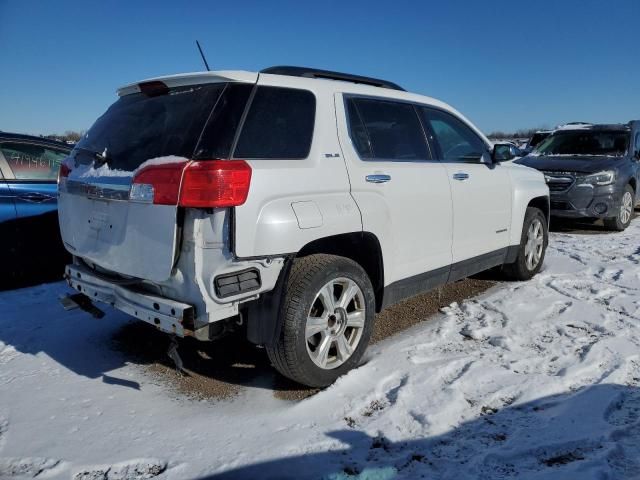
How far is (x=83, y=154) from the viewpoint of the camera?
3281mm

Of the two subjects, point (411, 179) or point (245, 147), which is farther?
point (411, 179)

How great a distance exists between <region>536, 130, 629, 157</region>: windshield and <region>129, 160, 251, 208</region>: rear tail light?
8.57 metres

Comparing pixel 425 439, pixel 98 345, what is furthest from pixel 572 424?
pixel 98 345

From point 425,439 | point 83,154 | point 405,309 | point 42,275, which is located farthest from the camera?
point 42,275

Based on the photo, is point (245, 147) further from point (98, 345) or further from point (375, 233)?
point (98, 345)

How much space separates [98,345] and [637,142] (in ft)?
32.6

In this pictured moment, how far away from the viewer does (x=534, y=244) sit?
550cm

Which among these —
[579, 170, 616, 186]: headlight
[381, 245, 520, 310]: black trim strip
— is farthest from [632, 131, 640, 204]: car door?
[381, 245, 520, 310]: black trim strip

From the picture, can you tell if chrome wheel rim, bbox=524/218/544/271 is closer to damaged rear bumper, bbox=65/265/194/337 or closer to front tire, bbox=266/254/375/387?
front tire, bbox=266/254/375/387

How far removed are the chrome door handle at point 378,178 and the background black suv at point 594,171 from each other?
19.8 ft

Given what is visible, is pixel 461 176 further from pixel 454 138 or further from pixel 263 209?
pixel 263 209

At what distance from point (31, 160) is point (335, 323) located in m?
3.94

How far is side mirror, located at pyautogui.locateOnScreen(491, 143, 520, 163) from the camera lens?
4641mm

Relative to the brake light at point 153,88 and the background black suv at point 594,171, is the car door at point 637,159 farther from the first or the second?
the brake light at point 153,88
